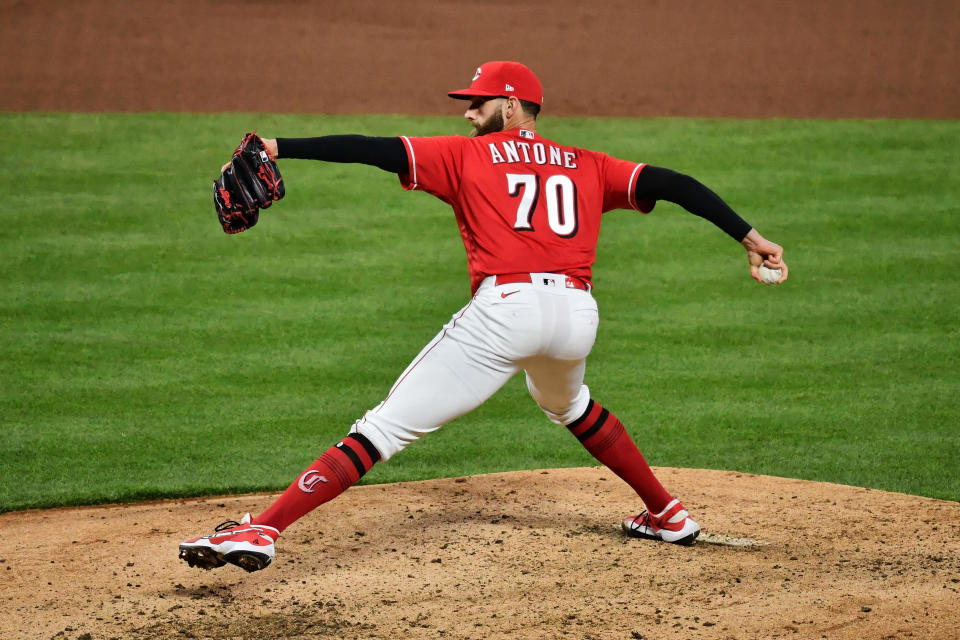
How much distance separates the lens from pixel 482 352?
362 cm

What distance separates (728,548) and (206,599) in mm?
1861

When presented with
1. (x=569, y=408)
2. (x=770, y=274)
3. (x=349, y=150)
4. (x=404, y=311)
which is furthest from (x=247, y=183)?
(x=404, y=311)

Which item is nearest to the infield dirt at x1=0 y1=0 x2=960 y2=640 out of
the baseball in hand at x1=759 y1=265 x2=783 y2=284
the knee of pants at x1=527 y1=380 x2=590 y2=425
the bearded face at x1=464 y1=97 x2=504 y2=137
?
the knee of pants at x1=527 y1=380 x2=590 y2=425

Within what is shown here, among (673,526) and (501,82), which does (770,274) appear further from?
(501,82)

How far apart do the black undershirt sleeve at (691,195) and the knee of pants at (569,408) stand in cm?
75

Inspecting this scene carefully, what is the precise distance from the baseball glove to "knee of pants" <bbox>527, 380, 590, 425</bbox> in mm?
1149

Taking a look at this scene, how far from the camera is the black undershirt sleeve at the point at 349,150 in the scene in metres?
3.51

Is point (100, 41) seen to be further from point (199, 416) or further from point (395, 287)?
point (199, 416)

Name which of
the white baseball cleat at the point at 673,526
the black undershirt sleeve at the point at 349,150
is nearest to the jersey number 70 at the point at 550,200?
the black undershirt sleeve at the point at 349,150

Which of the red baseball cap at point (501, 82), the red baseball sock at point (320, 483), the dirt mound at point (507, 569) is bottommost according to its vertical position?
the dirt mound at point (507, 569)

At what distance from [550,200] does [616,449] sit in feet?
3.25

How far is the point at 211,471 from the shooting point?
17.6 feet

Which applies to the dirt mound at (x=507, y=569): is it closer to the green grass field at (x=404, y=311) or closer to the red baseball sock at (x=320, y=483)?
the red baseball sock at (x=320, y=483)

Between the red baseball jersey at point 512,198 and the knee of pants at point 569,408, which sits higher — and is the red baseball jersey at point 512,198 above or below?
above
